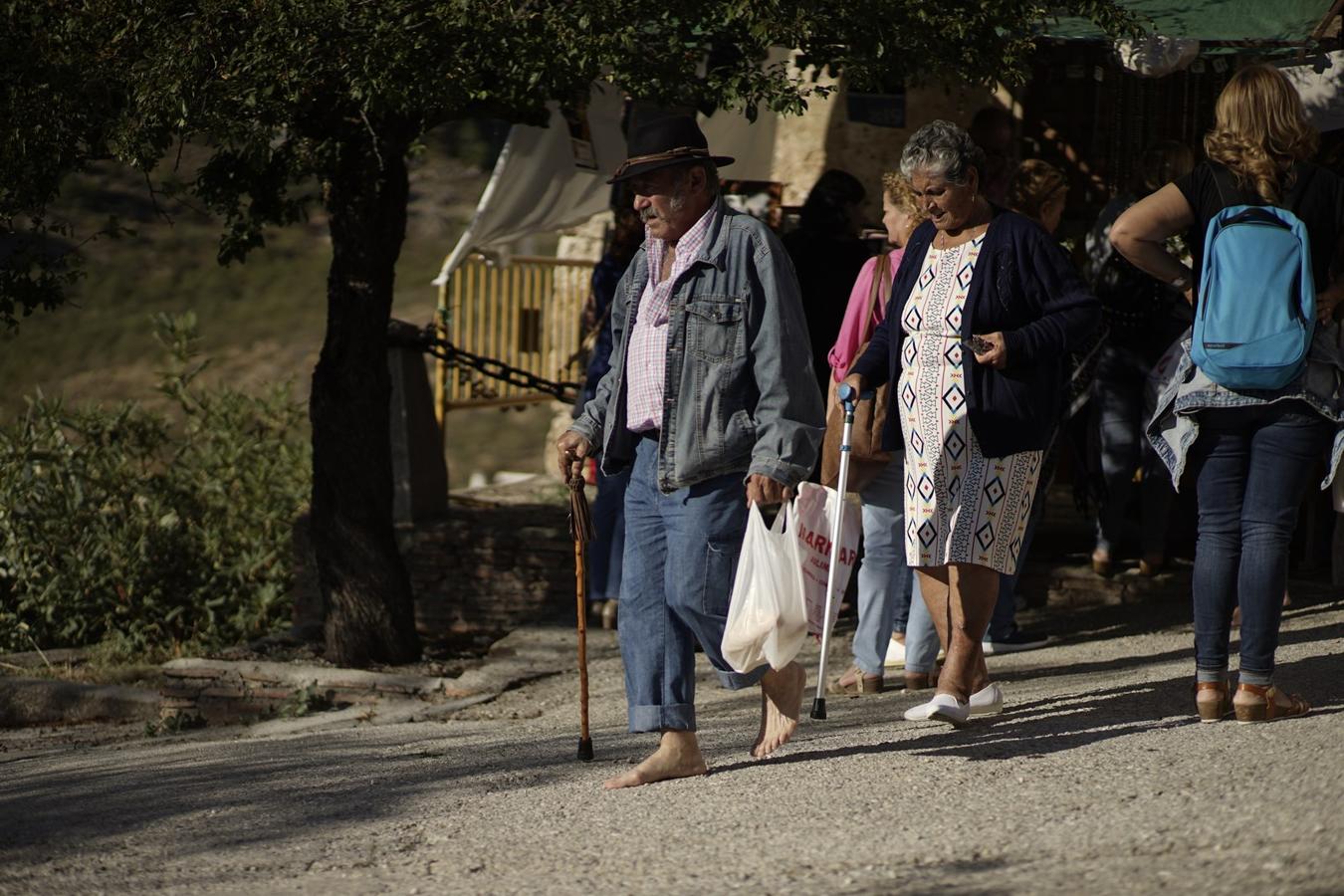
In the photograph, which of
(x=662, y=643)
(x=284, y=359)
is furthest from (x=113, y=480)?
(x=284, y=359)

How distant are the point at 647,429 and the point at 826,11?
2.35m

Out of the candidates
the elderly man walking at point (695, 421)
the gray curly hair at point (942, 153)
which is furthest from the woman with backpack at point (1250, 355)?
the elderly man walking at point (695, 421)

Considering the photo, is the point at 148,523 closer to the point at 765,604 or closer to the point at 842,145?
the point at 842,145

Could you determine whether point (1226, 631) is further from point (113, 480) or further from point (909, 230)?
point (113, 480)

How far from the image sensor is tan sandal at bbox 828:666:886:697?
633cm

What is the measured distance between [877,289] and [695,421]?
1.58m

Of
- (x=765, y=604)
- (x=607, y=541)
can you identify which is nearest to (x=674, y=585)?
(x=765, y=604)

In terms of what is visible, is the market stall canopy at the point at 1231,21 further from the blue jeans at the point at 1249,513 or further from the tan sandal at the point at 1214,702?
the tan sandal at the point at 1214,702

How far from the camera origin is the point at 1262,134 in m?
4.78

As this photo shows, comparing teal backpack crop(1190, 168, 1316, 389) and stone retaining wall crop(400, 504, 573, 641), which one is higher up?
teal backpack crop(1190, 168, 1316, 389)

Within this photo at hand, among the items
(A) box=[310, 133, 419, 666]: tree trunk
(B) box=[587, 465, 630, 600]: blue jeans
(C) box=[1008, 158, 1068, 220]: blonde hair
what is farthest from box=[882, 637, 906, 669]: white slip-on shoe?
(A) box=[310, 133, 419, 666]: tree trunk

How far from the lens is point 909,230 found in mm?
6102

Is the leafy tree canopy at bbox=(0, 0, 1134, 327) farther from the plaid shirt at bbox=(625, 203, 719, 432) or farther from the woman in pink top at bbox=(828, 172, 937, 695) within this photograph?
the plaid shirt at bbox=(625, 203, 719, 432)

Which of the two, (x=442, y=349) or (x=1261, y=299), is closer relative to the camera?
(x=1261, y=299)
